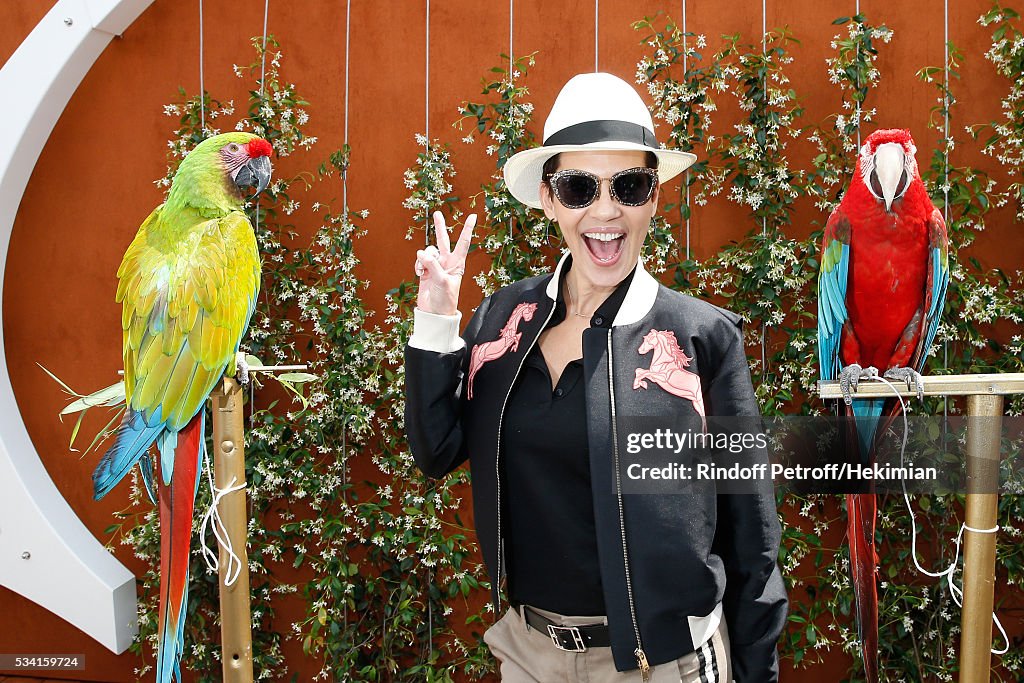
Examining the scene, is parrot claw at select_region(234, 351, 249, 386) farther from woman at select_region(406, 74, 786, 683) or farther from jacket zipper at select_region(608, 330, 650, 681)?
jacket zipper at select_region(608, 330, 650, 681)

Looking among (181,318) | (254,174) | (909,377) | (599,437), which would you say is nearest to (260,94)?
(254,174)

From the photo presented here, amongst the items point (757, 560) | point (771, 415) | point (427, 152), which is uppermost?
point (427, 152)

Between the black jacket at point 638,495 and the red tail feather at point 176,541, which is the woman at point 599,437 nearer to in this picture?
the black jacket at point 638,495

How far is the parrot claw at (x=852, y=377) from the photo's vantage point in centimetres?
193

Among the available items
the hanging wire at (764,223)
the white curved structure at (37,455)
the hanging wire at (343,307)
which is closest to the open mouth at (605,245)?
the hanging wire at (764,223)

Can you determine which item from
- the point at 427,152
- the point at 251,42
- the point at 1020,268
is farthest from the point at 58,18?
the point at 1020,268

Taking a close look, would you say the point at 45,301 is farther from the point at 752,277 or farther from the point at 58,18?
the point at 752,277

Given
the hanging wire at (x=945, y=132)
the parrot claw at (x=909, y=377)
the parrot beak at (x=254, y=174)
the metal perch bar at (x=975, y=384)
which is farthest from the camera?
the hanging wire at (x=945, y=132)

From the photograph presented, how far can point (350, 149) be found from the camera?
3094mm

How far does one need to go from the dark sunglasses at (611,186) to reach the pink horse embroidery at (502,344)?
0.22 metres

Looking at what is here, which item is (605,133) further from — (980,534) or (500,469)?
(980,534)

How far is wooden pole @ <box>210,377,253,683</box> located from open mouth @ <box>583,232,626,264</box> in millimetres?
1007

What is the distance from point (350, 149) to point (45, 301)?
1.34 meters

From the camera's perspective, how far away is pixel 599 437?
4.41 ft
